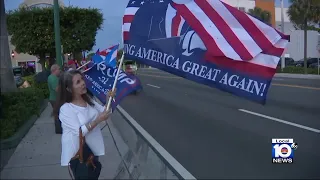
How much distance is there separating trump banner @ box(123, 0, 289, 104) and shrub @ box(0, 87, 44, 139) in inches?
183

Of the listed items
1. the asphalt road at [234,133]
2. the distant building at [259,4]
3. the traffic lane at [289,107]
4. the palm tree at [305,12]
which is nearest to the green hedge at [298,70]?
the palm tree at [305,12]

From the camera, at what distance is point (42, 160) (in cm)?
687

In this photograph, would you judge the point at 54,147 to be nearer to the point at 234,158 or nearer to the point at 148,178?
the point at 148,178

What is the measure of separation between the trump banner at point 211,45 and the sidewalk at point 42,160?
8.91 feet

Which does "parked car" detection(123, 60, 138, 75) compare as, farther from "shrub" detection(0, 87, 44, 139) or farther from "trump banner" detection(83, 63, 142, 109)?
"shrub" detection(0, 87, 44, 139)

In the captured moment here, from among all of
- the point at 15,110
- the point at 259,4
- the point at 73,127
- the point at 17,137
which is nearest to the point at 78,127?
the point at 73,127

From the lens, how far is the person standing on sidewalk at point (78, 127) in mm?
3514

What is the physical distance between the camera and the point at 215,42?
3.61m

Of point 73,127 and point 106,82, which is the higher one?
point 106,82

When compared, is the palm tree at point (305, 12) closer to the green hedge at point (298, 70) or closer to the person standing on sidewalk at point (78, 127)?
the green hedge at point (298, 70)

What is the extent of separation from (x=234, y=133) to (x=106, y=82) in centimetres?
525

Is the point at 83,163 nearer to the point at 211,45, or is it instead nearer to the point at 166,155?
the point at 211,45

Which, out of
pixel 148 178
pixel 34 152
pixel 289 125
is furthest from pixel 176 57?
pixel 289 125

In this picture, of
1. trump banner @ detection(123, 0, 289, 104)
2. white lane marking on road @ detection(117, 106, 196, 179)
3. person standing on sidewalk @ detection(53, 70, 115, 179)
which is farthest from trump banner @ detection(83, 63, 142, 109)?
white lane marking on road @ detection(117, 106, 196, 179)
